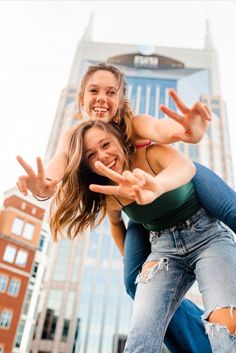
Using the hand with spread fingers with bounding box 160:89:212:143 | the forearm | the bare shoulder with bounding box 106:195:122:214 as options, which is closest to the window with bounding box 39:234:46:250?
the forearm

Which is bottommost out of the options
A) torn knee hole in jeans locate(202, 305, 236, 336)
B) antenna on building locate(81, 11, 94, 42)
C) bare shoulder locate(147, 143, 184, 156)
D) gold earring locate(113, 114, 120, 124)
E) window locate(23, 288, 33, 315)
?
torn knee hole in jeans locate(202, 305, 236, 336)

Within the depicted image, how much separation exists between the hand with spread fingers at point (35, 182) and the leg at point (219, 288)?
0.70 m

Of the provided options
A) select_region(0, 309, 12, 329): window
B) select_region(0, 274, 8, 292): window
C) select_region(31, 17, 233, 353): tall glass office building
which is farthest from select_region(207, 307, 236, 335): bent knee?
select_region(31, 17, 233, 353): tall glass office building

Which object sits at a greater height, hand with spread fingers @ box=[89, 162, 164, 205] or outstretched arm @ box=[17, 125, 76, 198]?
outstretched arm @ box=[17, 125, 76, 198]

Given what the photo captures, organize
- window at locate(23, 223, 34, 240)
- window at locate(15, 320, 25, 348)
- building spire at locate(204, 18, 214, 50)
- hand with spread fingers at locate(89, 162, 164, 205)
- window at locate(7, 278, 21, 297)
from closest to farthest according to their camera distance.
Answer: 1. hand with spread fingers at locate(89, 162, 164, 205)
2. window at locate(15, 320, 25, 348)
3. window at locate(7, 278, 21, 297)
4. window at locate(23, 223, 34, 240)
5. building spire at locate(204, 18, 214, 50)

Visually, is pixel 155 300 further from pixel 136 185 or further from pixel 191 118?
pixel 191 118

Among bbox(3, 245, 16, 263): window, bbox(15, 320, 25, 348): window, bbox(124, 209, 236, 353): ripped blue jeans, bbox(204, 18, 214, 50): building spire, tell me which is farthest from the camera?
bbox(204, 18, 214, 50): building spire

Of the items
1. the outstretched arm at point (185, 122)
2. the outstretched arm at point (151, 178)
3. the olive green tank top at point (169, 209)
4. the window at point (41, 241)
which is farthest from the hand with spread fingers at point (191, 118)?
the window at point (41, 241)

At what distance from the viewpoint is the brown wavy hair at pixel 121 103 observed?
1.62 m

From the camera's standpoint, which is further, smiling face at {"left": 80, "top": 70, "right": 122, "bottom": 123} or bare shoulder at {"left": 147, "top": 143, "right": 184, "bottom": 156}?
smiling face at {"left": 80, "top": 70, "right": 122, "bottom": 123}

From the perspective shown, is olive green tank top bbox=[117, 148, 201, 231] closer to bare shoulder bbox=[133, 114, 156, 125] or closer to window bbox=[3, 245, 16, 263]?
bare shoulder bbox=[133, 114, 156, 125]

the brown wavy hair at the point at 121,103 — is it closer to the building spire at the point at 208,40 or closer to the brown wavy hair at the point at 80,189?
the brown wavy hair at the point at 80,189

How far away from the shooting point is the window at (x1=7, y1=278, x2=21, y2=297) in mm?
16547

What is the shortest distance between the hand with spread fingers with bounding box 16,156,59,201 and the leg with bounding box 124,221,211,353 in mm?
639
